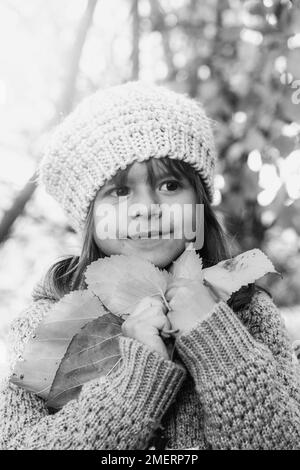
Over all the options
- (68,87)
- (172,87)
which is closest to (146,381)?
(68,87)

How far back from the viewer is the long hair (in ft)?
3.78

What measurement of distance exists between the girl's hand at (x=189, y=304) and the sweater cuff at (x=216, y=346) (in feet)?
0.05

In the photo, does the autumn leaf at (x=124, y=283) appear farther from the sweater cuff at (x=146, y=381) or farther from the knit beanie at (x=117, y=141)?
the knit beanie at (x=117, y=141)

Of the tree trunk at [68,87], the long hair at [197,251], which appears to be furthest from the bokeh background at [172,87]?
the long hair at [197,251]

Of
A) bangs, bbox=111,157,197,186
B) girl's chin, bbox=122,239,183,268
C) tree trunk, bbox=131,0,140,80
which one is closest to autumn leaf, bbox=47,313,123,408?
girl's chin, bbox=122,239,183,268

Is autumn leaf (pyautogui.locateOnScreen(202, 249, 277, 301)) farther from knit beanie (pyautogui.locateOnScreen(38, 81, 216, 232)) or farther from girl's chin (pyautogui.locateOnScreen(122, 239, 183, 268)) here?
knit beanie (pyautogui.locateOnScreen(38, 81, 216, 232))

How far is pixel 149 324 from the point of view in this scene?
904mm

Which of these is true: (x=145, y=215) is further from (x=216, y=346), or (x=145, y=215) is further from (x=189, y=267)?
(x=216, y=346)

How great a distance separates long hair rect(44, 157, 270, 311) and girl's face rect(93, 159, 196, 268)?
1 cm

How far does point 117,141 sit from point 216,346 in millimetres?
497
